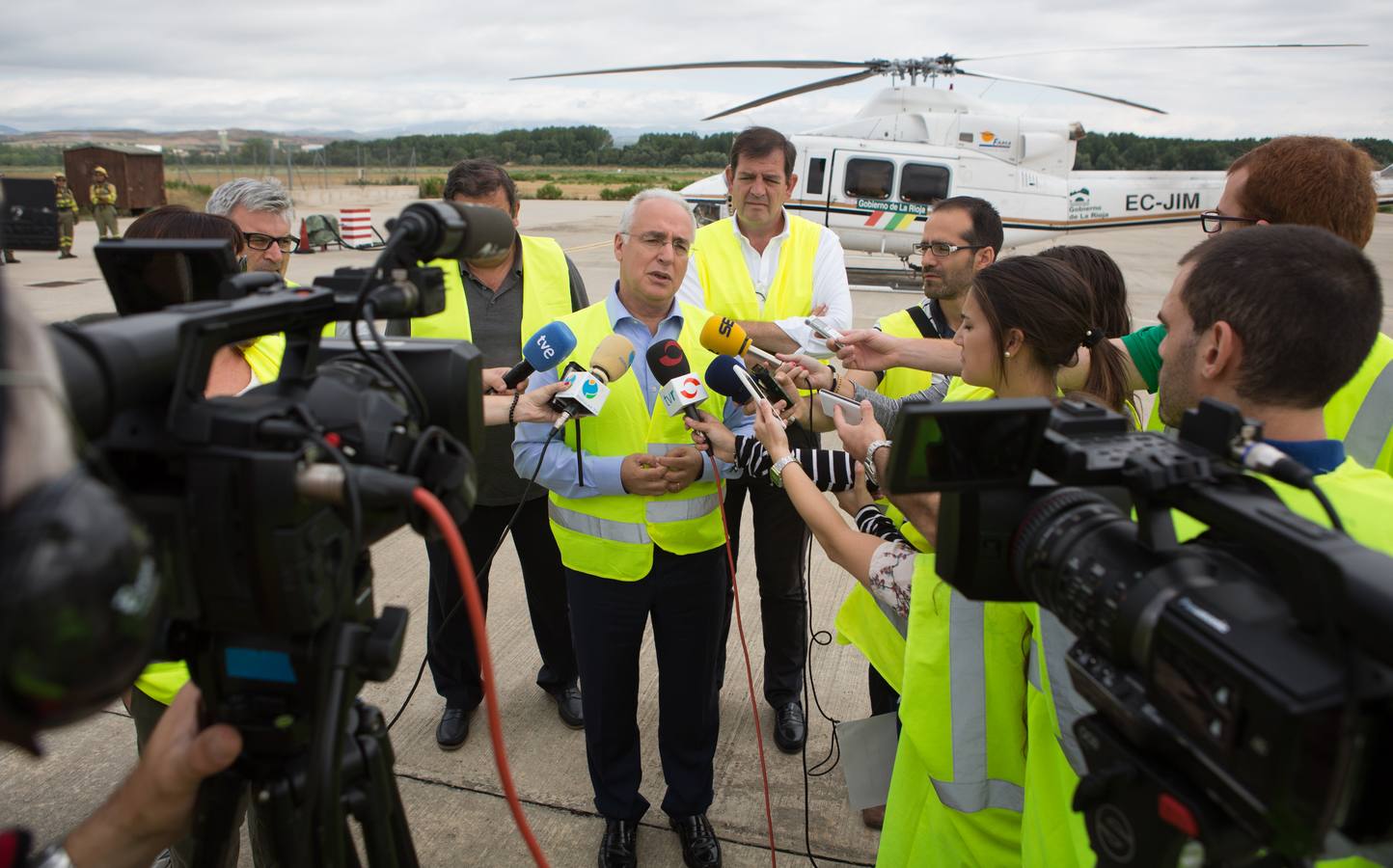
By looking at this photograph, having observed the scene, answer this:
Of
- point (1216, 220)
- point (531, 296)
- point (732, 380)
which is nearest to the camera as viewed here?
point (732, 380)

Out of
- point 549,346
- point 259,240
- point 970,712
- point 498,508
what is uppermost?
point 259,240

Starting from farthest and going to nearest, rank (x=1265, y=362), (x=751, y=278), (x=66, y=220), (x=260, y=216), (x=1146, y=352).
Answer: (x=66, y=220), (x=751, y=278), (x=260, y=216), (x=1146, y=352), (x=1265, y=362)

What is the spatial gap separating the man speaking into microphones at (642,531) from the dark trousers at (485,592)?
2.23ft

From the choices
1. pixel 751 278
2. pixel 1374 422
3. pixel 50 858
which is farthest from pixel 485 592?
pixel 1374 422

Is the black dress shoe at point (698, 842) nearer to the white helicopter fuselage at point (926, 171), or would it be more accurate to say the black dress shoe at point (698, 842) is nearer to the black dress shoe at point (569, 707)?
the black dress shoe at point (569, 707)

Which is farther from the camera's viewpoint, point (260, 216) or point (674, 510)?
point (260, 216)

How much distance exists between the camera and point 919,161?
1288 centimetres

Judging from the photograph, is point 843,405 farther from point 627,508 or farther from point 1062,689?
point 1062,689

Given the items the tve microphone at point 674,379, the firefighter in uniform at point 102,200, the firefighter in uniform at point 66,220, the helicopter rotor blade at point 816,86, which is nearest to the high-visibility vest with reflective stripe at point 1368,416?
the tve microphone at point 674,379

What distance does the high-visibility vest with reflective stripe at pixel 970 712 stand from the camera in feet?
5.63

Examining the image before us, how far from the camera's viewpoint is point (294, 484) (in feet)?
3.18

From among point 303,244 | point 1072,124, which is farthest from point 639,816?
point 303,244

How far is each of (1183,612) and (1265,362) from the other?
77 centimetres

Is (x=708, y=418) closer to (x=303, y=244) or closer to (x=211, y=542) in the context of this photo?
(x=211, y=542)
